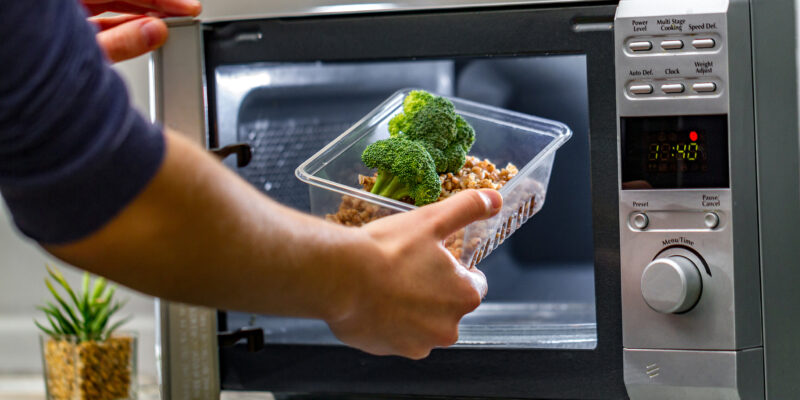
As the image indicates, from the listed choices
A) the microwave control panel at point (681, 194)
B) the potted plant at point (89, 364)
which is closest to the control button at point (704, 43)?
the microwave control panel at point (681, 194)

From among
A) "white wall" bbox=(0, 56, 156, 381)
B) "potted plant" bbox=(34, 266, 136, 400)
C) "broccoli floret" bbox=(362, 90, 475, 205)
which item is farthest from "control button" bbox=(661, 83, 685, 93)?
"white wall" bbox=(0, 56, 156, 381)

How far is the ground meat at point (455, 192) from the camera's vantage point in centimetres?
84

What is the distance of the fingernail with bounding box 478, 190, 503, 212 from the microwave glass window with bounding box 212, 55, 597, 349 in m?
0.26

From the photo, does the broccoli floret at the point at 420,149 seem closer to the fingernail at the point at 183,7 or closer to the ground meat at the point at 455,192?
the ground meat at the point at 455,192

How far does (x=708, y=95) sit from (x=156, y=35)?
0.65 meters

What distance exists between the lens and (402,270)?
0.73 meters

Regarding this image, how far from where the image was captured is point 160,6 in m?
1.00

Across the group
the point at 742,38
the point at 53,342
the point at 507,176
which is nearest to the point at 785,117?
the point at 742,38

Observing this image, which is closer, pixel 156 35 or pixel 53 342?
pixel 156 35

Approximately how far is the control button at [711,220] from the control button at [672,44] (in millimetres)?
190

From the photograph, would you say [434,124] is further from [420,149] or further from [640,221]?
[640,221]

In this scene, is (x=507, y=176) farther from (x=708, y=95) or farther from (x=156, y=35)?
(x=156, y=35)

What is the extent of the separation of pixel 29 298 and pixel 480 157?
3.86ft

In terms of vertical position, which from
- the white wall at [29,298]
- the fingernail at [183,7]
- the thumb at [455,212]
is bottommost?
the white wall at [29,298]
